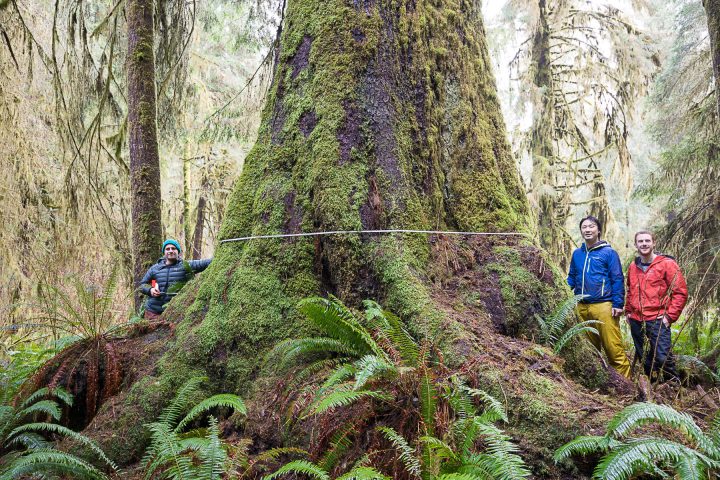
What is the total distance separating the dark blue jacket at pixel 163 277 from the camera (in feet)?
19.1

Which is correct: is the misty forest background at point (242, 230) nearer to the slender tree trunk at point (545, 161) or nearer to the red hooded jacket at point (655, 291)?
the slender tree trunk at point (545, 161)

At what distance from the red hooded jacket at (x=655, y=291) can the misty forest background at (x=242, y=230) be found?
0.74 feet

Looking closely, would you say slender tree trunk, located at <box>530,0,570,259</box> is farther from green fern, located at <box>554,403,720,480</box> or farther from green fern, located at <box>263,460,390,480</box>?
green fern, located at <box>263,460,390,480</box>

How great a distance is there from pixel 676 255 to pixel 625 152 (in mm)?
5200

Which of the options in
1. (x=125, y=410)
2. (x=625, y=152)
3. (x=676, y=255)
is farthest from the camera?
(x=625, y=152)

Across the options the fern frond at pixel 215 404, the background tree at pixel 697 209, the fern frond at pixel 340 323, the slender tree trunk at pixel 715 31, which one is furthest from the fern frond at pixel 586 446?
the slender tree trunk at pixel 715 31

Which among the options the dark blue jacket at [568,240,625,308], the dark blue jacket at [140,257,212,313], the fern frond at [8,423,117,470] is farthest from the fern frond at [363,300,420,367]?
the dark blue jacket at [140,257,212,313]

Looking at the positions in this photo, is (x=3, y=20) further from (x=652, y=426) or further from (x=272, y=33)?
(x=652, y=426)

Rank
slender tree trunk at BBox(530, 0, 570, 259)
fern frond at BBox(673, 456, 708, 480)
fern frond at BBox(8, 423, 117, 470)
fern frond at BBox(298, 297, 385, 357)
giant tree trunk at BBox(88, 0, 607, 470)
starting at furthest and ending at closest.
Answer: slender tree trunk at BBox(530, 0, 570, 259)
giant tree trunk at BBox(88, 0, 607, 470)
fern frond at BBox(8, 423, 117, 470)
fern frond at BBox(298, 297, 385, 357)
fern frond at BBox(673, 456, 708, 480)

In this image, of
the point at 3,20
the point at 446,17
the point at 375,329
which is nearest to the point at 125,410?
the point at 375,329

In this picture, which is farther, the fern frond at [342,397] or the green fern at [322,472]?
the fern frond at [342,397]

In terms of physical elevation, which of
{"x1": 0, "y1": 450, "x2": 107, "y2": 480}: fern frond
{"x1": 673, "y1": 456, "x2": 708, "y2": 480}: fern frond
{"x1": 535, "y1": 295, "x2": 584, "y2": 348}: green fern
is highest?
{"x1": 535, "y1": 295, "x2": 584, "y2": 348}: green fern

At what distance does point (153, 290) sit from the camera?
5.64m

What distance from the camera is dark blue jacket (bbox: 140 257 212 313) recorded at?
5820mm
